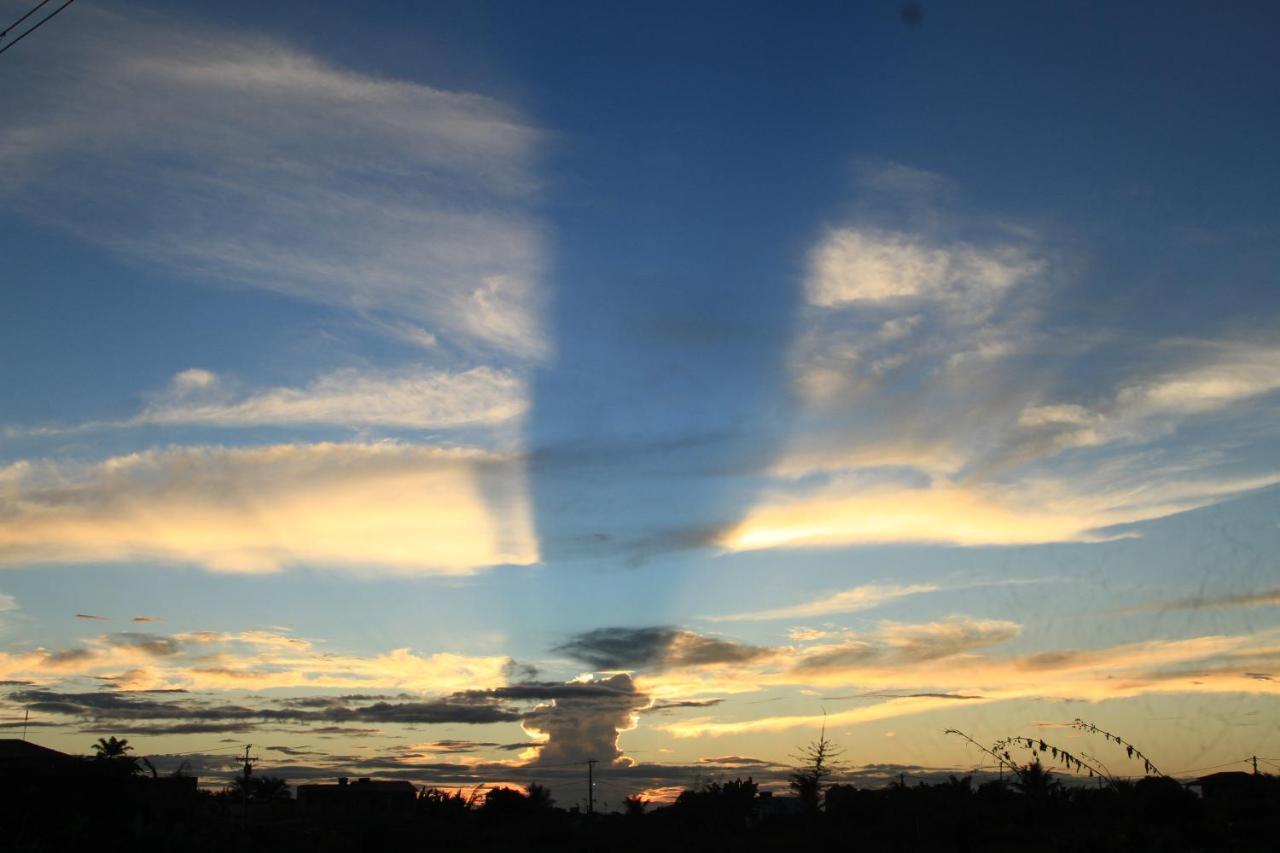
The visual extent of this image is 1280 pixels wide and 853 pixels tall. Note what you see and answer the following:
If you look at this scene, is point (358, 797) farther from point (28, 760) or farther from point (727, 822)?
point (28, 760)

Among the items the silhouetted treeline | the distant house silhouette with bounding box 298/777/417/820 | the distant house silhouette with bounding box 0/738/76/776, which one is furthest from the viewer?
the distant house silhouette with bounding box 298/777/417/820

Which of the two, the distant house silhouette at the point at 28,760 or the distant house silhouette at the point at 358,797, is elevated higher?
the distant house silhouette at the point at 28,760

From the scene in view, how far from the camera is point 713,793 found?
83438 mm

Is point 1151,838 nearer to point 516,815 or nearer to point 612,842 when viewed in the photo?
point 612,842

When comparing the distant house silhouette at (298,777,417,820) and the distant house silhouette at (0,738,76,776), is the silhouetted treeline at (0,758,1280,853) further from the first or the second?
the distant house silhouette at (298,777,417,820)

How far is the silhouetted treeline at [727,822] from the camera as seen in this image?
131 ft

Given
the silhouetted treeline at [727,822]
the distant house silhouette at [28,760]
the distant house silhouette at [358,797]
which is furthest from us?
the distant house silhouette at [358,797]

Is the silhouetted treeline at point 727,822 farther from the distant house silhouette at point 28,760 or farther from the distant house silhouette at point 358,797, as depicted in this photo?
the distant house silhouette at point 358,797

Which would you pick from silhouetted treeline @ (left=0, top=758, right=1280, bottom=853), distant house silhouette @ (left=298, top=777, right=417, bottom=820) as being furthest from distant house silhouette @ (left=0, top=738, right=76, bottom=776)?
distant house silhouette @ (left=298, top=777, right=417, bottom=820)

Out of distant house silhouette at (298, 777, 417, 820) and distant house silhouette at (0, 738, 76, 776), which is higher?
distant house silhouette at (0, 738, 76, 776)

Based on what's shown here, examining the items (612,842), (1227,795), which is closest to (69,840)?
(612,842)

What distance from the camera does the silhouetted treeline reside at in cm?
4003

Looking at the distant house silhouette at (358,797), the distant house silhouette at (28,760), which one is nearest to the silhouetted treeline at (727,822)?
the distant house silhouette at (28,760)

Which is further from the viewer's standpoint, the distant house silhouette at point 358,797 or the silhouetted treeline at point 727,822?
the distant house silhouette at point 358,797
